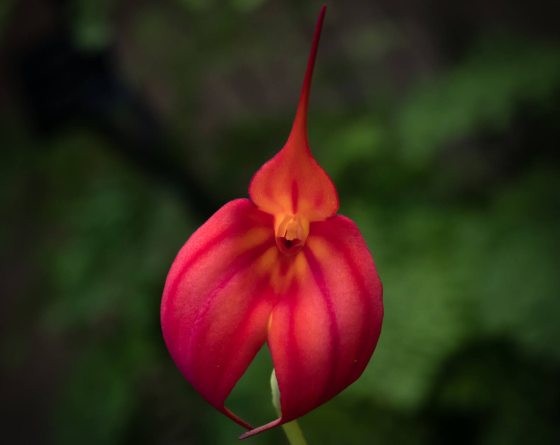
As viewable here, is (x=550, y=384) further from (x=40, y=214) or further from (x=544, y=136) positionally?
(x=40, y=214)

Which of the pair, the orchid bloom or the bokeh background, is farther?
the bokeh background

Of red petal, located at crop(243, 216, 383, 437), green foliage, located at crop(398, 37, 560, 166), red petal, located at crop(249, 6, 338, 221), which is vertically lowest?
red petal, located at crop(243, 216, 383, 437)

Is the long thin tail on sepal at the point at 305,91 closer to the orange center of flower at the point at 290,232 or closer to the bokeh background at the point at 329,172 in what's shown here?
the orange center of flower at the point at 290,232

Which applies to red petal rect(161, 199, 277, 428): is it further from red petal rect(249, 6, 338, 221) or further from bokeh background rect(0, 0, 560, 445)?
bokeh background rect(0, 0, 560, 445)

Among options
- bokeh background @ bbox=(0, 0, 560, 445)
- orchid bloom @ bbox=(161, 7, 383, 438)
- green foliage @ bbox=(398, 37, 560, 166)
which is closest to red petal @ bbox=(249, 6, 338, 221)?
orchid bloom @ bbox=(161, 7, 383, 438)

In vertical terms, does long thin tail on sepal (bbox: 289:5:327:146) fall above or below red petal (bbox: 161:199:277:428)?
above

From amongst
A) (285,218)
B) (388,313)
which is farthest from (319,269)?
(388,313)

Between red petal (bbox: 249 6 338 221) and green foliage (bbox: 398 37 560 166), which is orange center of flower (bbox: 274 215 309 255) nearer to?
red petal (bbox: 249 6 338 221)

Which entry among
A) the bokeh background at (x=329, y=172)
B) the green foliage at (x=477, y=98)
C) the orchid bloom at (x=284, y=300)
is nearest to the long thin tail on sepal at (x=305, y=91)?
the orchid bloom at (x=284, y=300)
